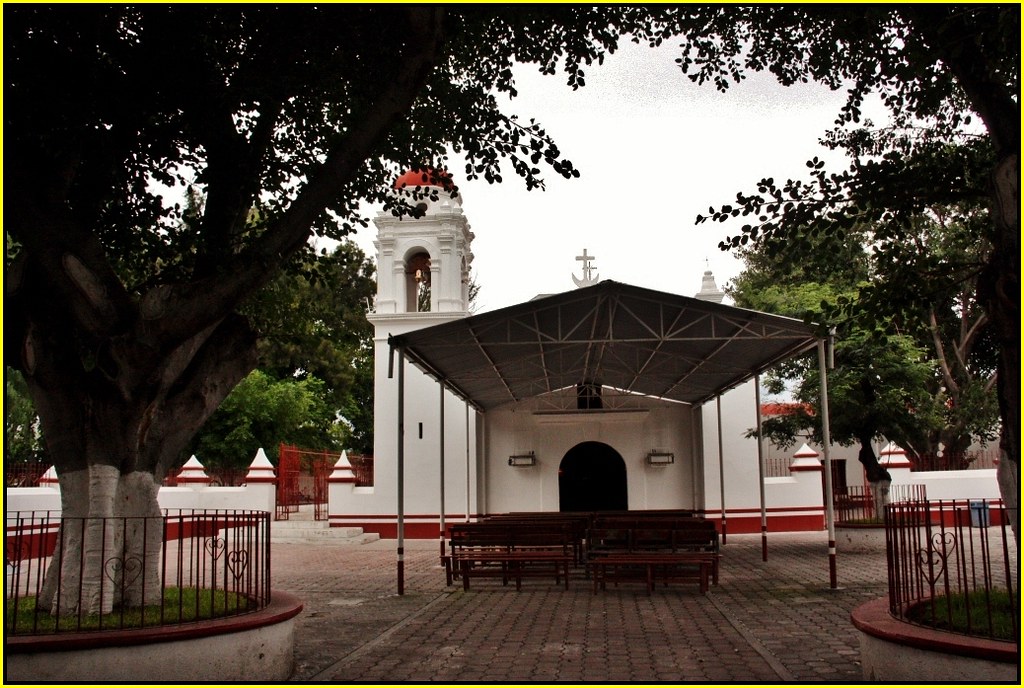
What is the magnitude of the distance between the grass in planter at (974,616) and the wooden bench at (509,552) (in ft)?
21.4

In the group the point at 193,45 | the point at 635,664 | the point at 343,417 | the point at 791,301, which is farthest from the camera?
the point at 343,417

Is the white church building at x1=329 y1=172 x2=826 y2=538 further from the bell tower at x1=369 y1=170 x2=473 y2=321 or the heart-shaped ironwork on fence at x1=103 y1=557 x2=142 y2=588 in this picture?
the heart-shaped ironwork on fence at x1=103 y1=557 x2=142 y2=588

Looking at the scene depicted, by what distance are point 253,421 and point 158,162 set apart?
2558cm

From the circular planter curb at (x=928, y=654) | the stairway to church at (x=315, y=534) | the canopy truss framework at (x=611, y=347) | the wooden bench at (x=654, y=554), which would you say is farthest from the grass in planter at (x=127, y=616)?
the stairway to church at (x=315, y=534)

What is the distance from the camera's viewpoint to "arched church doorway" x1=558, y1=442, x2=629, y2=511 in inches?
968

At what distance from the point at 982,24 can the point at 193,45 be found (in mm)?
6302

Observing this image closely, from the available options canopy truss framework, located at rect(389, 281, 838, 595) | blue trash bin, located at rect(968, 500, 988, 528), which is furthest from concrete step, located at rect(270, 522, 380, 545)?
blue trash bin, located at rect(968, 500, 988, 528)

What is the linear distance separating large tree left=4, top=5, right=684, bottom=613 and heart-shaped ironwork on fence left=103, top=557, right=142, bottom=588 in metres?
0.09

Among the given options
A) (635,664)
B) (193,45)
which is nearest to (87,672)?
(635,664)

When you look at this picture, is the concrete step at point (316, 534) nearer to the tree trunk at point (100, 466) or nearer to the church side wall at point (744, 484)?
the church side wall at point (744, 484)

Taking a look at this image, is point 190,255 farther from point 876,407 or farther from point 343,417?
point 343,417

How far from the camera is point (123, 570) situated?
292 inches

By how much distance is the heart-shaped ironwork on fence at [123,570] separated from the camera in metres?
7.44

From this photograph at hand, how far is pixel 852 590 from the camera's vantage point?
478 inches
